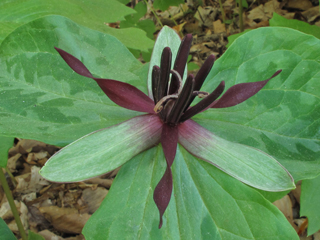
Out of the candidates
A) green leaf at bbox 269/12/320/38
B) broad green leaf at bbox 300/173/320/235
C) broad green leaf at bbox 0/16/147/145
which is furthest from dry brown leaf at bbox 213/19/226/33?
broad green leaf at bbox 0/16/147/145

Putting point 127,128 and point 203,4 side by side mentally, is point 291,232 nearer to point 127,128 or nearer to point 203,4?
point 127,128

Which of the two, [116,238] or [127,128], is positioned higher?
[127,128]

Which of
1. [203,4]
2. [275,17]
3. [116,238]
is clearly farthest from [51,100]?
[203,4]

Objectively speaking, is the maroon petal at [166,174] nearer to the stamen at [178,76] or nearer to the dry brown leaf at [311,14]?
the stamen at [178,76]

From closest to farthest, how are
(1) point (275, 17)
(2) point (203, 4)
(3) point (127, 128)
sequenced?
1. (3) point (127, 128)
2. (1) point (275, 17)
3. (2) point (203, 4)

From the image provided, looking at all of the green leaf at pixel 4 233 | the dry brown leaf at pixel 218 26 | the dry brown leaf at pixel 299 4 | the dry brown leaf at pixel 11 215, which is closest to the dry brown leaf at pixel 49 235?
the dry brown leaf at pixel 11 215

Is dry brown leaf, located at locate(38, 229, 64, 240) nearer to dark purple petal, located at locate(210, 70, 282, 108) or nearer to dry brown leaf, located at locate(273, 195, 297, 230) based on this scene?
dry brown leaf, located at locate(273, 195, 297, 230)

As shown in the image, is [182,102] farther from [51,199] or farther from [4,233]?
[51,199]
